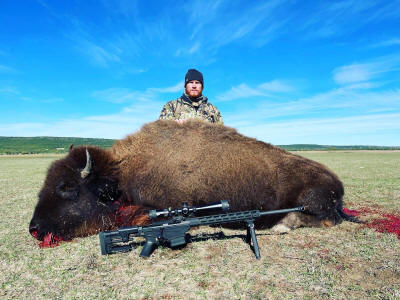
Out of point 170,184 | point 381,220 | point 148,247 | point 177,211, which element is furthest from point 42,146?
point 381,220

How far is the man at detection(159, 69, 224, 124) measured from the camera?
834 centimetres

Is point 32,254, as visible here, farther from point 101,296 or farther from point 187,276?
point 187,276

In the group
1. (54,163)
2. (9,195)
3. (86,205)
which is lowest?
(9,195)

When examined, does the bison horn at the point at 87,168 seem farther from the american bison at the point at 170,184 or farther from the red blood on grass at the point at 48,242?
the red blood on grass at the point at 48,242

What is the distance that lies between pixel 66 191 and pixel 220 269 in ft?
10.4

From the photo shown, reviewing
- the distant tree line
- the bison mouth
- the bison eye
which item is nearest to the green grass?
the distant tree line

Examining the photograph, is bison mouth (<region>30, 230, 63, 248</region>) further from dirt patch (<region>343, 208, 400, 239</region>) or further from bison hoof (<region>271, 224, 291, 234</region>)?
dirt patch (<region>343, 208, 400, 239</region>)

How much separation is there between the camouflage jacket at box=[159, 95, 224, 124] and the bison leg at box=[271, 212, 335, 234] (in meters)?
4.32

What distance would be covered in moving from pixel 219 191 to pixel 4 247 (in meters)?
4.14

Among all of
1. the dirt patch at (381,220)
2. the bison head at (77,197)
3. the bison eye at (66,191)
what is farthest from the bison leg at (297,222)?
the bison eye at (66,191)

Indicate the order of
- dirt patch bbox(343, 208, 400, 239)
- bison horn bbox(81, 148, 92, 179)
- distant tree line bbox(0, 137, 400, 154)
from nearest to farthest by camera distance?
bison horn bbox(81, 148, 92, 179) < dirt patch bbox(343, 208, 400, 239) < distant tree line bbox(0, 137, 400, 154)

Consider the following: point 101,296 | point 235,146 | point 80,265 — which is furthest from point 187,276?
point 235,146

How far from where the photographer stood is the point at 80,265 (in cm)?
379

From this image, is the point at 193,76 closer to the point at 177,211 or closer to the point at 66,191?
the point at 66,191
